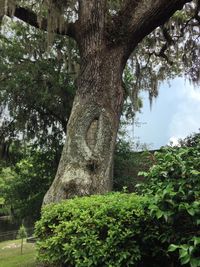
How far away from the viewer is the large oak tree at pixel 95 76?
19.1 feet

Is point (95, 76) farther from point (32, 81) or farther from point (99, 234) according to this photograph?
point (32, 81)

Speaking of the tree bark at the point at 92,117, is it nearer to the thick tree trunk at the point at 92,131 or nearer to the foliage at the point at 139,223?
the thick tree trunk at the point at 92,131

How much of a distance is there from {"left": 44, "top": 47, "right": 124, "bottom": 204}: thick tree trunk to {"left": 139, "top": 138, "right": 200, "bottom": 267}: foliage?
7.70ft

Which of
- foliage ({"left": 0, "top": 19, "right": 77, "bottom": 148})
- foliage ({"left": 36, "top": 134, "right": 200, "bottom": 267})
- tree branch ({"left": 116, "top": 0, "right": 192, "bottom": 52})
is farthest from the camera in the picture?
foliage ({"left": 0, "top": 19, "right": 77, "bottom": 148})

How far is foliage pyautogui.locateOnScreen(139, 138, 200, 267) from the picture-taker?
286 cm

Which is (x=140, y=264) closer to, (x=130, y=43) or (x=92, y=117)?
(x=92, y=117)

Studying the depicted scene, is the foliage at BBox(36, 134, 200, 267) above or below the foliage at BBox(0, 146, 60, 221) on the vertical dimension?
below

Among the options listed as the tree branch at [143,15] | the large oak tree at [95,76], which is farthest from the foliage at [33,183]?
the tree branch at [143,15]

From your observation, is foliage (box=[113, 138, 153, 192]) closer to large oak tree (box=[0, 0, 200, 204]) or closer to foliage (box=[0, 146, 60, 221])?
foliage (box=[0, 146, 60, 221])

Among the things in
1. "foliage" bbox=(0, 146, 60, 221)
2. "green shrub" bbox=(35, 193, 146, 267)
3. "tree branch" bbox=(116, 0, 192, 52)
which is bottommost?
"green shrub" bbox=(35, 193, 146, 267)

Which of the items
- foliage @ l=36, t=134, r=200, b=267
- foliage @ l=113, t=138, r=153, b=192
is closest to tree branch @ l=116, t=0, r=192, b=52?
foliage @ l=36, t=134, r=200, b=267

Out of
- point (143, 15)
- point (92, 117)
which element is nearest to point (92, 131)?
point (92, 117)

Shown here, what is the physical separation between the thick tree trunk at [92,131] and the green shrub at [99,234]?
5.81ft

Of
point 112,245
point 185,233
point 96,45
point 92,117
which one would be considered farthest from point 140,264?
point 96,45
